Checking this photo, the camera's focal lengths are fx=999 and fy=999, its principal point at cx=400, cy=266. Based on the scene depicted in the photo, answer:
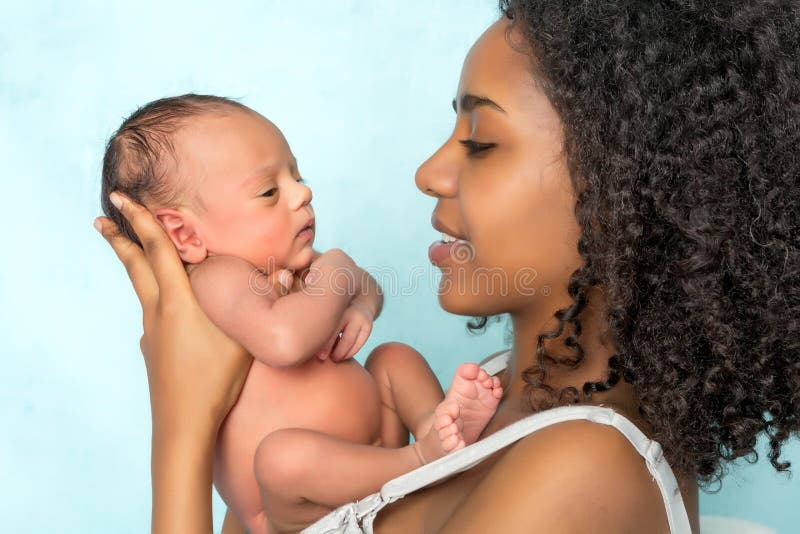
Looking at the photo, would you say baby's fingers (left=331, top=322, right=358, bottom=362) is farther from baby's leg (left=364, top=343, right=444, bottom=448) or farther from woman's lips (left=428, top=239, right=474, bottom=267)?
woman's lips (left=428, top=239, right=474, bottom=267)

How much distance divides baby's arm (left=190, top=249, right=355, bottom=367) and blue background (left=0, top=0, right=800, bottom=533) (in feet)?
4.58

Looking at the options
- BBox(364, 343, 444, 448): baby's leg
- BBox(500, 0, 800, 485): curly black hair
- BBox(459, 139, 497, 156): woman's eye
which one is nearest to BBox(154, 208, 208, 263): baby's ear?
BBox(364, 343, 444, 448): baby's leg

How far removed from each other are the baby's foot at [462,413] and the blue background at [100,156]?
1.45 meters

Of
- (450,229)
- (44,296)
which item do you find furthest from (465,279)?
(44,296)

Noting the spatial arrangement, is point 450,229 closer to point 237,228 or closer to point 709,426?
point 237,228

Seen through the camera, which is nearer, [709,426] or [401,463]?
[709,426]

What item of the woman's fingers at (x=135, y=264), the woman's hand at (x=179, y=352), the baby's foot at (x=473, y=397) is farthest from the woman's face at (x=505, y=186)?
the woman's fingers at (x=135, y=264)

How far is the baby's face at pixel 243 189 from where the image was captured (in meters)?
1.98

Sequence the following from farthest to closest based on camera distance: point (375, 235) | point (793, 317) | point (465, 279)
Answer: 1. point (375, 235)
2. point (465, 279)
3. point (793, 317)

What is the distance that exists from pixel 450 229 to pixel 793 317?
2.03 ft

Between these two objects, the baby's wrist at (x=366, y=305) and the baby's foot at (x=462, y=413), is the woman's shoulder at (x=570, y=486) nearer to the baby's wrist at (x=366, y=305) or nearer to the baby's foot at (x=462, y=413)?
the baby's foot at (x=462, y=413)

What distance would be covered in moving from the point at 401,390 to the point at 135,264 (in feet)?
2.02

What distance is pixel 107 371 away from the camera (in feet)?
11.5

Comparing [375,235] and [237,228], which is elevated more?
[237,228]
